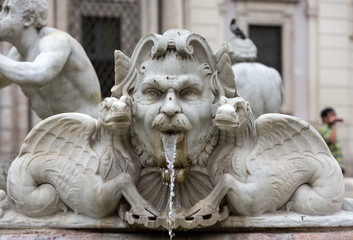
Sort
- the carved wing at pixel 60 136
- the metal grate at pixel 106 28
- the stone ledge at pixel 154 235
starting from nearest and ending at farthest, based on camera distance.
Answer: the stone ledge at pixel 154 235, the carved wing at pixel 60 136, the metal grate at pixel 106 28

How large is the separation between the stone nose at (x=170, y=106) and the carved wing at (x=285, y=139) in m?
0.38

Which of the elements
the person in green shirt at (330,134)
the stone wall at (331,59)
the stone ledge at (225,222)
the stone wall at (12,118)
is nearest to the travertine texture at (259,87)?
the person in green shirt at (330,134)

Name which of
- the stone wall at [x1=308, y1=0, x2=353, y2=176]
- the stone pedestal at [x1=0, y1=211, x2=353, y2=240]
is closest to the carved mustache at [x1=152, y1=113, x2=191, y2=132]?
the stone pedestal at [x1=0, y1=211, x2=353, y2=240]

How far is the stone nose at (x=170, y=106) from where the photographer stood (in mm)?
2641

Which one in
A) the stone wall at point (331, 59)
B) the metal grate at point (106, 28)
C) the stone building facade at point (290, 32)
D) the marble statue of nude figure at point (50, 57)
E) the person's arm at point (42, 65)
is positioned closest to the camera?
the person's arm at point (42, 65)

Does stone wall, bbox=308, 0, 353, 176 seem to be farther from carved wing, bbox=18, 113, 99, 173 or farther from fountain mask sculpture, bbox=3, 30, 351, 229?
carved wing, bbox=18, 113, 99, 173

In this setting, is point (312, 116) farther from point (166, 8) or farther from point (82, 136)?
point (82, 136)

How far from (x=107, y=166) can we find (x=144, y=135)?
0.64 ft

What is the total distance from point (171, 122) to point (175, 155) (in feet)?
0.48

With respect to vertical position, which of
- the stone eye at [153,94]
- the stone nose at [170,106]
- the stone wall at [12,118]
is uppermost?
the stone eye at [153,94]

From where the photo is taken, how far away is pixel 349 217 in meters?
2.82

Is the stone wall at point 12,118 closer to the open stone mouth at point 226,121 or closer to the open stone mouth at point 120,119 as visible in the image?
the open stone mouth at point 120,119

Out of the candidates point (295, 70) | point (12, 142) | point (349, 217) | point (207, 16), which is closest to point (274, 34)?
point (295, 70)

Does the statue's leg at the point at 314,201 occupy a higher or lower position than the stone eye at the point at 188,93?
lower
